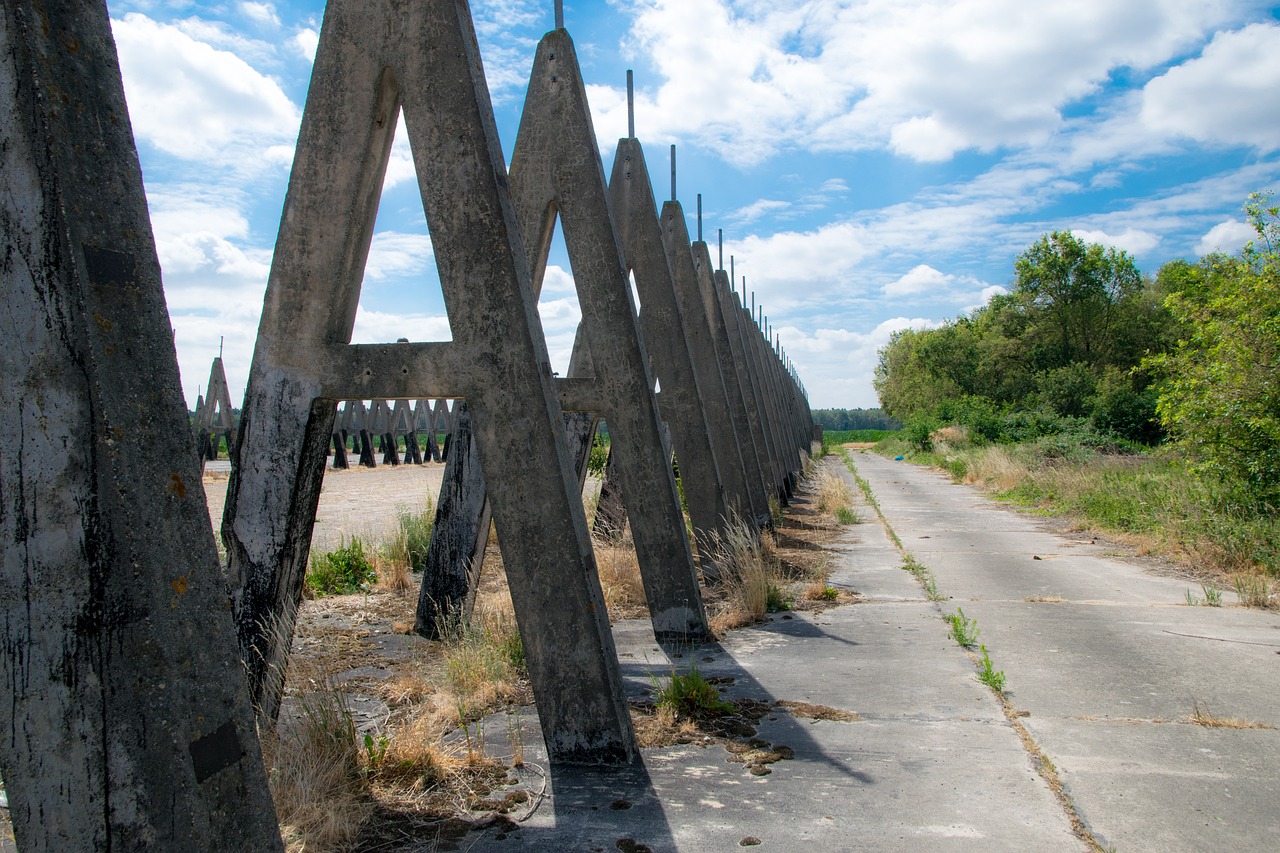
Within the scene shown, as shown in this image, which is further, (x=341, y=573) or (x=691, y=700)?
(x=341, y=573)

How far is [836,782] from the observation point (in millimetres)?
3695

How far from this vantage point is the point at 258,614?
4105 mm

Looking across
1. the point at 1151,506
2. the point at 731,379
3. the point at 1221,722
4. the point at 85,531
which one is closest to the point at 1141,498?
the point at 1151,506

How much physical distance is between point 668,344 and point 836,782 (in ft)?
16.8

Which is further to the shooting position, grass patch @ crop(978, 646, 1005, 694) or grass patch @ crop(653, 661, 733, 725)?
grass patch @ crop(978, 646, 1005, 694)

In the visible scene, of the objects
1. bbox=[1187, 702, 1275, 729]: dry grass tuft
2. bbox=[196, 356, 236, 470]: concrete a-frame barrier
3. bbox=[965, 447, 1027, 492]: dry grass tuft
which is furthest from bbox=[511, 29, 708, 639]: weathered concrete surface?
bbox=[196, 356, 236, 470]: concrete a-frame barrier

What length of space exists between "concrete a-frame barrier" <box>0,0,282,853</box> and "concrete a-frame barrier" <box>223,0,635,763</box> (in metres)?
1.87

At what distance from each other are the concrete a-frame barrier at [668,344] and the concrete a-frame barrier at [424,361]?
164 inches

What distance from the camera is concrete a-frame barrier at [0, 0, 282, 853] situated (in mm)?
1882

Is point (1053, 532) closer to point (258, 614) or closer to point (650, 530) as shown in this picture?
point (650, 530)

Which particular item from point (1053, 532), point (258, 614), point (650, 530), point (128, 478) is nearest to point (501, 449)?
point (258, 614)

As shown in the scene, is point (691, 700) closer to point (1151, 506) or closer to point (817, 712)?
point (817, 712)

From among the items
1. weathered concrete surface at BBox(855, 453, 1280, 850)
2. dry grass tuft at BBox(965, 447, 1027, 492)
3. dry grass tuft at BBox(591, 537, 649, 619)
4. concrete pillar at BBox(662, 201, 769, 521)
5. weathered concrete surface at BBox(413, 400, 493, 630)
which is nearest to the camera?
weathered concrete surface at BBox(855, 453, 1280, 850)

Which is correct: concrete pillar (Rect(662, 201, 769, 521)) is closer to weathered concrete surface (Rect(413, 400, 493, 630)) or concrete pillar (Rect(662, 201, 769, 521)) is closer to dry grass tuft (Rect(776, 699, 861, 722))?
weathered concrete surface (Rect(413, 400, 493, 630))
